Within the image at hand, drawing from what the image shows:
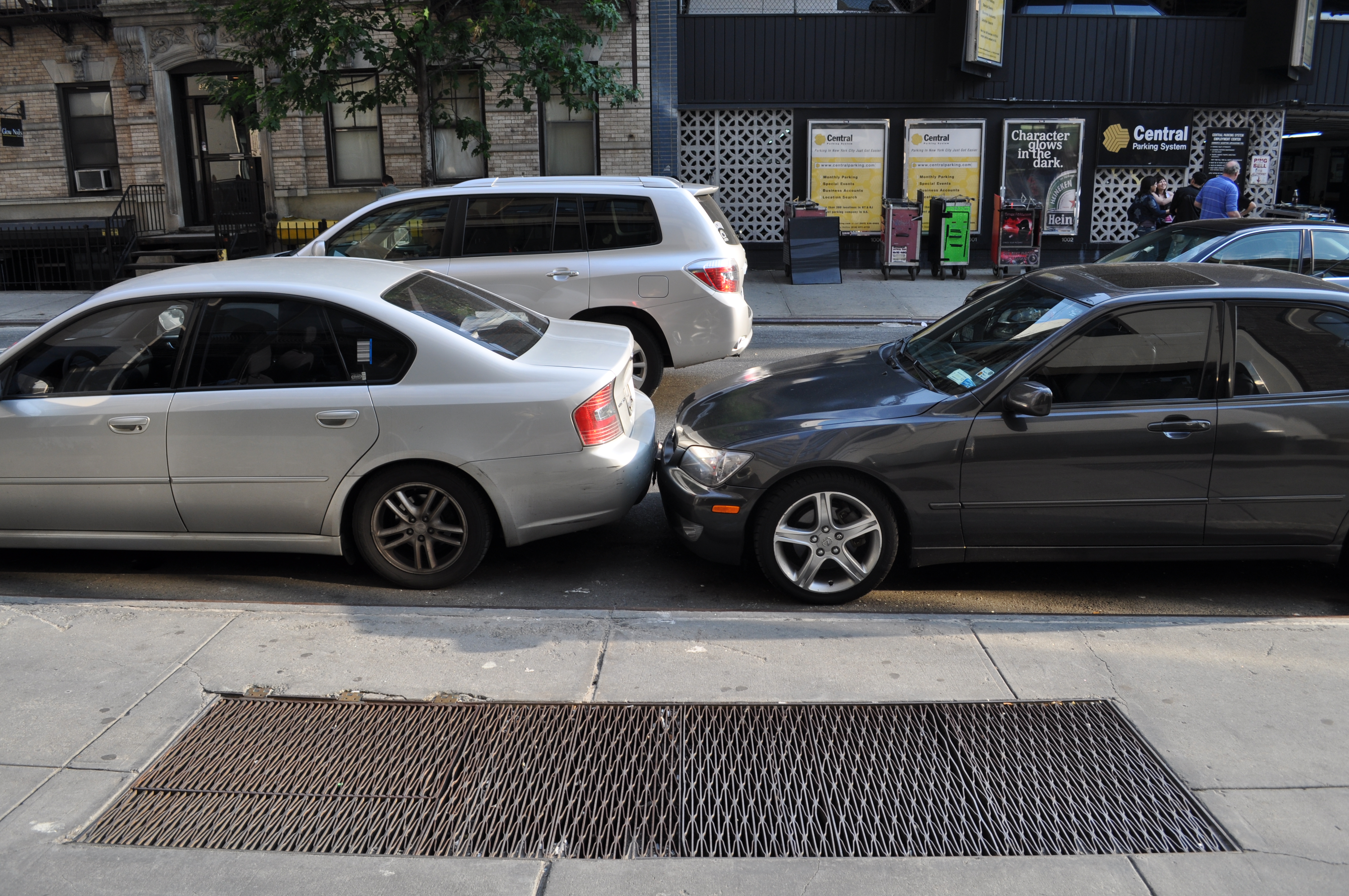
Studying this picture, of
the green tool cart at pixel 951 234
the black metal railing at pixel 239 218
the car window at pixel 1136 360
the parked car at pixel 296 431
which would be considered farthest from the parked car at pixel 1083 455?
the black metal railing at pixel 239 218

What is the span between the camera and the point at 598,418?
5.15 metres

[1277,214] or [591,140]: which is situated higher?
[591,140]

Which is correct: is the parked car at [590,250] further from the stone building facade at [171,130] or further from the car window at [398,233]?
the stone building facade at [171,130]

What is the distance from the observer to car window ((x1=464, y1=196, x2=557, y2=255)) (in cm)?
913

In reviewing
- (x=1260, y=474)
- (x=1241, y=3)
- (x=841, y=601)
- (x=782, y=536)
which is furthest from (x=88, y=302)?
(x=1241, y=3)

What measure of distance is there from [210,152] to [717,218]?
44.0 feet

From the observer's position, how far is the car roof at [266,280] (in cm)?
518

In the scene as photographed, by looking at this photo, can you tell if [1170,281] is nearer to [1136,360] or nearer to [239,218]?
[1136,360]

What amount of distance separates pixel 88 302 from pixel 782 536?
11.6ft

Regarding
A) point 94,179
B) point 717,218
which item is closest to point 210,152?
point 94,179

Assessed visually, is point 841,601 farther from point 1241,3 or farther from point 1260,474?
point 1241,3

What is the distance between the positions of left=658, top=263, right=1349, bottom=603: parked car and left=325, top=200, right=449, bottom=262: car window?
198 inches

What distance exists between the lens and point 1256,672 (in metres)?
4.23

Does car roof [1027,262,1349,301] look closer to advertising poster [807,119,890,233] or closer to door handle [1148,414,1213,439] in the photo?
door handle [1148,414,1213,439]
